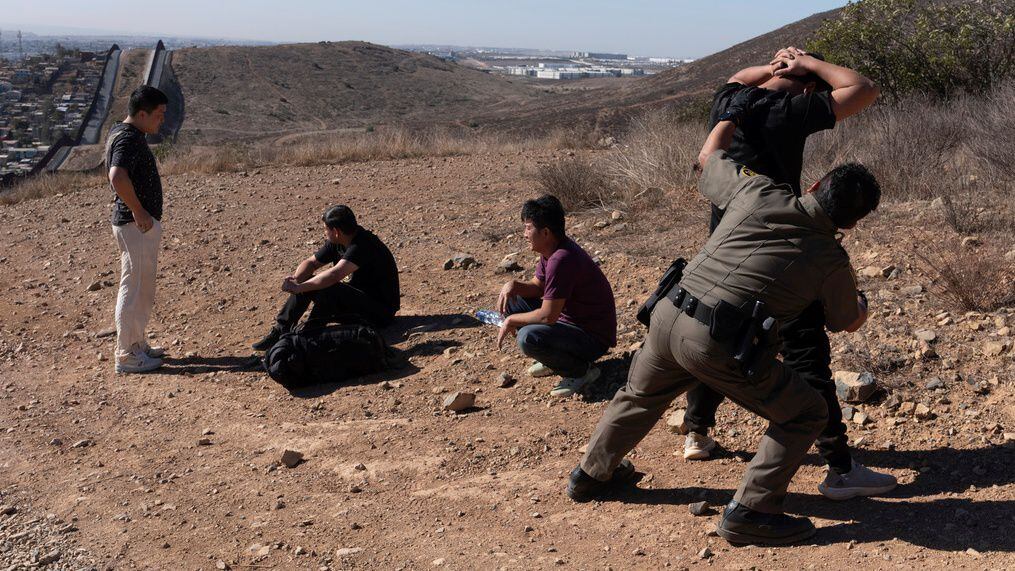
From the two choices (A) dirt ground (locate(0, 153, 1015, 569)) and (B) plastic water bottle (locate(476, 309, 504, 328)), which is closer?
(A) dirt ground (locate(0, 153, 1015, 569))

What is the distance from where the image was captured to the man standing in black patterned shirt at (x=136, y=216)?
596cm

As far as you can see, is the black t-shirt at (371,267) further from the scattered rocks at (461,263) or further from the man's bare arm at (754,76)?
the man's bare arm at (754,76)

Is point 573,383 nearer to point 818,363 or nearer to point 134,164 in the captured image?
point 818,363

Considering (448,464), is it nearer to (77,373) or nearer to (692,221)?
(77,373)

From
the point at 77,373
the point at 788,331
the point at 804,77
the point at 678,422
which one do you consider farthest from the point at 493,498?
the point at 77,373

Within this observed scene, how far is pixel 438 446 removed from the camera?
4.64 m

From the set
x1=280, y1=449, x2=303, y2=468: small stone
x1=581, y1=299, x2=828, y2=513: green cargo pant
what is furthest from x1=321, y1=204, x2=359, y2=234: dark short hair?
x1=581, y1=299, x2=828, y2=513: green cargo pant

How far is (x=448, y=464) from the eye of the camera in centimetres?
443

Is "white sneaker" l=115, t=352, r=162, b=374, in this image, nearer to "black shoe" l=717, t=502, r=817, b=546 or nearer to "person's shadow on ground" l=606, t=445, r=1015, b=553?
"person's shadow on ground" l=606, t=445, r=1015, b=553

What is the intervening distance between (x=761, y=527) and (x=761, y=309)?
2.70ft

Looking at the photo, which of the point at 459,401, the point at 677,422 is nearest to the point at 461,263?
the point at 459,401

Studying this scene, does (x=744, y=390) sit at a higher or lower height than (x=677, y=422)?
higher

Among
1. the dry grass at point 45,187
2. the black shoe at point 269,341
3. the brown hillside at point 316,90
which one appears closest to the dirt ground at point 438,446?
the black shoe at point 269,341

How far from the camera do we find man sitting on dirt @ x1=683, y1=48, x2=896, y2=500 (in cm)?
349
